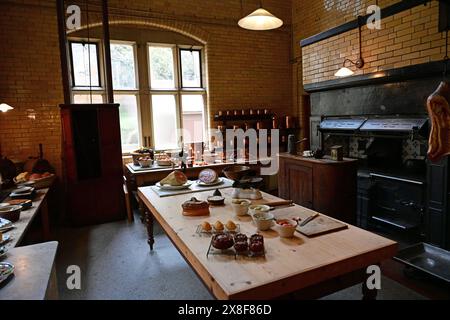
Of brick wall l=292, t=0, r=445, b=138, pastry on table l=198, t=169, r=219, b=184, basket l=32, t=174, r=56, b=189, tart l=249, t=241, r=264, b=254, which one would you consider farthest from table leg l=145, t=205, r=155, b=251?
brick wall l=292, t=0, r=445, b=138

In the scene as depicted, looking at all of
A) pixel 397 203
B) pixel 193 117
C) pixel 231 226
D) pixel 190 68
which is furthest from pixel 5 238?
pixel 190 68

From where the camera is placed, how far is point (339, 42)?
15.9 ft

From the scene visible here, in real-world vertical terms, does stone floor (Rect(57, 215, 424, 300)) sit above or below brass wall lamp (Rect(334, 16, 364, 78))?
below

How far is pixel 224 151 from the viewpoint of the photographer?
20.4ft

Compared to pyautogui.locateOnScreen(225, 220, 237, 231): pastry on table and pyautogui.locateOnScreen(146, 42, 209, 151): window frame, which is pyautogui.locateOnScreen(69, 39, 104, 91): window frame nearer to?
pyautogui.locateOnScreen(146, 42, 209, 151): window frame

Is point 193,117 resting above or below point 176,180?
above

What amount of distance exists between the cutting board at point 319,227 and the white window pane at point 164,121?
4757 millimetres

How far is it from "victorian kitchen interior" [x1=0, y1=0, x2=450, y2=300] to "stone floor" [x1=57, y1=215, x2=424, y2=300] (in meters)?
0.02

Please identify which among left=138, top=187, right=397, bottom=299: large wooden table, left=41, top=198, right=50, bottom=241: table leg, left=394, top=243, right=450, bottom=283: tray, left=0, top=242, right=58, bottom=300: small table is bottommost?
left=394, top=243, right=450, bottom=283: tray

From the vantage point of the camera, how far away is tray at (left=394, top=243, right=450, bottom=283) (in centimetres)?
276

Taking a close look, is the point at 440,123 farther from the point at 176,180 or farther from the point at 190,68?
the point at 190,68

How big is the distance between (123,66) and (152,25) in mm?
967
